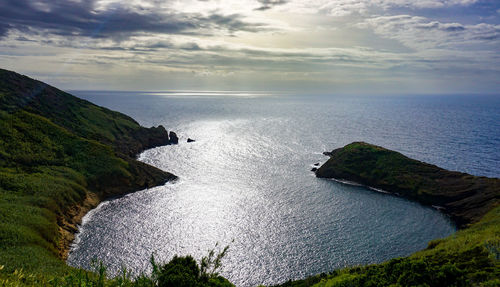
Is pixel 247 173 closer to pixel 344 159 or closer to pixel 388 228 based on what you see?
pixel 344 159

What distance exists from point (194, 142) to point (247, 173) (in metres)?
73.0

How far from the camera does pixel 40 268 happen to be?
4947 centimetres

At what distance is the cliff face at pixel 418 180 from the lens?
9150 centimetres

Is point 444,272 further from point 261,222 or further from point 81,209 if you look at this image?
point 81,209

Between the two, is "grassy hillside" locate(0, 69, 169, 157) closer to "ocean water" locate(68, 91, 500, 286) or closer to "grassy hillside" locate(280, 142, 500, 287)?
"ocean water" locate(68, 91, 500, 286)

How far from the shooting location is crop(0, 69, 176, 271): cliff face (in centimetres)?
6297

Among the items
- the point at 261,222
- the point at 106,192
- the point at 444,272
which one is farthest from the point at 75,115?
the point at 444,272

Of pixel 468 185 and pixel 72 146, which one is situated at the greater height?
pixel 72 146

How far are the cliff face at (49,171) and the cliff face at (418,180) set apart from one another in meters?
74.2

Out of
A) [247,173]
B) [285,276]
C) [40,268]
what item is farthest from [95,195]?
[285,276]

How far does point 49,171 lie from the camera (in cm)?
9344

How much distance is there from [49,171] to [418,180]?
404 feet

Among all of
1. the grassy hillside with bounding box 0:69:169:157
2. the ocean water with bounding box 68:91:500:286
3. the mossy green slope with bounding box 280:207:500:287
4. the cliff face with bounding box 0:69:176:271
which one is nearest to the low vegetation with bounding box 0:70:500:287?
the mossy green slope with bounding box 280:207:500:287

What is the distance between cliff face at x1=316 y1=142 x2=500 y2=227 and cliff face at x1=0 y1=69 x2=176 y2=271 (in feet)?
243
